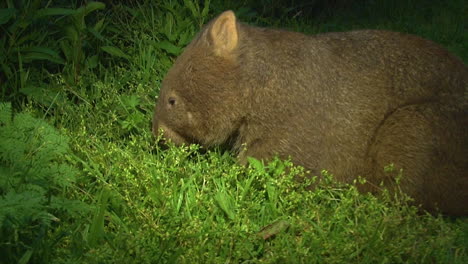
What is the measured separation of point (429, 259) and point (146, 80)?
2919 mm

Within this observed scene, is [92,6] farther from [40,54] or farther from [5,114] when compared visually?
[5,114]

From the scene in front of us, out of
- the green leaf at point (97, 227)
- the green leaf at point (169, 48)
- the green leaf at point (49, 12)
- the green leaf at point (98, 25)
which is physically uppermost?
the green leaf at point (49, 12)

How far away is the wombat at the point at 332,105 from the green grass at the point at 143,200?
0.17 meters

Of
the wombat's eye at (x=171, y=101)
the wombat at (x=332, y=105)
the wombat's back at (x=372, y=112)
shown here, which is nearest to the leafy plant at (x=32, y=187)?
the wombat's eye at (x=171, y=101)

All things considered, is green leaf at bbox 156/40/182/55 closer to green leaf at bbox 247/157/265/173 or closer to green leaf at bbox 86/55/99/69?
green leaf at bbox 86/55/99/69

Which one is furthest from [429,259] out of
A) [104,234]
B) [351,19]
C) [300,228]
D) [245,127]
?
[351,19]

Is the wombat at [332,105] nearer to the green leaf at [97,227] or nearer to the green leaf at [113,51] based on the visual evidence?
the green leaf at [97,227]

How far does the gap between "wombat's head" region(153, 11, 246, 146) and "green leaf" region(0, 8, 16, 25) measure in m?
1.35

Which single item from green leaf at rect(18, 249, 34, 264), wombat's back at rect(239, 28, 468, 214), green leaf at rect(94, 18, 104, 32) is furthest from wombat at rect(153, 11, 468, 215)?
green leaf at rect(18, 249, 34, 264)

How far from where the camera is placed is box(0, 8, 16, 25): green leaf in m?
4.92

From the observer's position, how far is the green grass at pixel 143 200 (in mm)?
3506

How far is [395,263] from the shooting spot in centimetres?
356

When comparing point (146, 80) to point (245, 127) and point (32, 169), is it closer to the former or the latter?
point (245, 127)

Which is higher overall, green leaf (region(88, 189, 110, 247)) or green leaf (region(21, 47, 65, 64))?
green leaf (region(21, 47, 65, 64))
